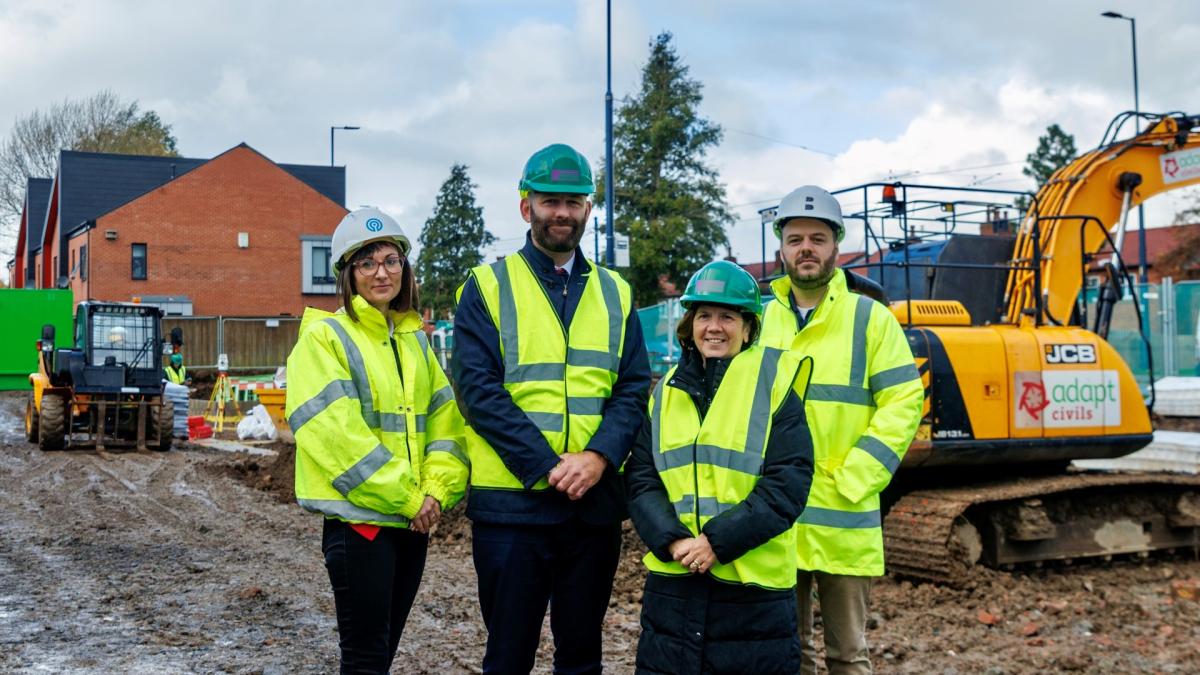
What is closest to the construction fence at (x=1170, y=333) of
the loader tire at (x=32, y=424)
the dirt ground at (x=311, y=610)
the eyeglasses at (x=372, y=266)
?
the dirt ground at (x=311, y=610)

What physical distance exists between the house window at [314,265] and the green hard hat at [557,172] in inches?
1628

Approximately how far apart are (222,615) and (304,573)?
4.63 ft

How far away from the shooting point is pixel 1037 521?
8.48 meters

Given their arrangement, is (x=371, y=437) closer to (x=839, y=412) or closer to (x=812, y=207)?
(x=839, y=412)

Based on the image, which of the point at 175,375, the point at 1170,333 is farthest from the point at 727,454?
the point at 1170,333

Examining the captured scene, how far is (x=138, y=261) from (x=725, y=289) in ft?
139

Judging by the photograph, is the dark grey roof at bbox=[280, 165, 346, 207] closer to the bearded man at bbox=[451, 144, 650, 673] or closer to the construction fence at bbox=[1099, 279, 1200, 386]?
the construction fence at bbox=[1099, 279, 1200, 386]

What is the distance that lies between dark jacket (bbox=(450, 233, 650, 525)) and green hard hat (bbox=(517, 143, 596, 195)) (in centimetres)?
25

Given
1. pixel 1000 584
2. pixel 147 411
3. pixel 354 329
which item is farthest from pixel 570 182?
→ pixel 147 411

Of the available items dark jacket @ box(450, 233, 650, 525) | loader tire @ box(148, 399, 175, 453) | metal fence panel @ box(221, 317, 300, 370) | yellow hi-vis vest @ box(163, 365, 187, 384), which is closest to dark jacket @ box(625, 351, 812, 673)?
dark jacket @ box(450, 233, 650, 525)

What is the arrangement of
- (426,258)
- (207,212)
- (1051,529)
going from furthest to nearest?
1. (426,258)
2. (207,212)
3. (1051,529)

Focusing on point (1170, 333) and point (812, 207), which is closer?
point (812, 207)

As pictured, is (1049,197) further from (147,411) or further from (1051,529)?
(147,411)

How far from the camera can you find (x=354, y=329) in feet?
13.7
